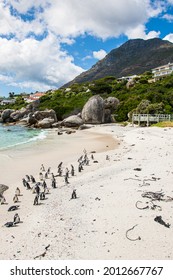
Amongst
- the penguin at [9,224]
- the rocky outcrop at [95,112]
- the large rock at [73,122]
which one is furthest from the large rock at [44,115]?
the penguin at [9,224]

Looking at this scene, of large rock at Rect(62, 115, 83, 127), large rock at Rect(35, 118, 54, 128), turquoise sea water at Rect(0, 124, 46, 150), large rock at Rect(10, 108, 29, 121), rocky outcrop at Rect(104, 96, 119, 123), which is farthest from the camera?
large rock at Rect(10, 108, 29, 121)

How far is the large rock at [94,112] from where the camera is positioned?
174 feet

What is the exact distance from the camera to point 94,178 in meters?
11.9

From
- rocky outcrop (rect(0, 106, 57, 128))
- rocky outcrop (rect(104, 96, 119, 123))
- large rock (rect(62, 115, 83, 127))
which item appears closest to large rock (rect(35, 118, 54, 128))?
rocky outcrop (rect(0, 106, 57, 128))

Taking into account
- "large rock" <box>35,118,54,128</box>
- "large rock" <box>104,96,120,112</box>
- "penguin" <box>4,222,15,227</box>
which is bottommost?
"penguin" <box>4,222,15,227</box>

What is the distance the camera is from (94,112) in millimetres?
53062

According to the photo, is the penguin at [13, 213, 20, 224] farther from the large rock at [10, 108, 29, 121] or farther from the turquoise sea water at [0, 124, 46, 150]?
the large rock at [10, 108, 29, 121]

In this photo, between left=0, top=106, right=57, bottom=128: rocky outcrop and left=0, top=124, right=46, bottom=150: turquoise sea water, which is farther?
left=0, top=106, right=57, bottom=128: rocky outcrop

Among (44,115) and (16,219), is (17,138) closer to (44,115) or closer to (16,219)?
(44,115)

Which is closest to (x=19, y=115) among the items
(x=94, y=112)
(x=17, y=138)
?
(x=94, y=112)

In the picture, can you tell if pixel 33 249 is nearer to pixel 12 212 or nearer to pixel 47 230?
pixel 47 230

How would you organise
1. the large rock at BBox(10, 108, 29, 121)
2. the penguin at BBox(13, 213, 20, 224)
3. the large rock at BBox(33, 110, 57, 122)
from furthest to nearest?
the large rock at BBox(10, 108, 29, 121), the large rock at BBox(33, 110, 57, 122), the penguin at BBox(13, 213, 20, 224)

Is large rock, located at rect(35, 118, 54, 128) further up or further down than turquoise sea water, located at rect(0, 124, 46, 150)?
further up

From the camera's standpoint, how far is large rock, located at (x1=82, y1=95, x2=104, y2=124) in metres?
52.9
